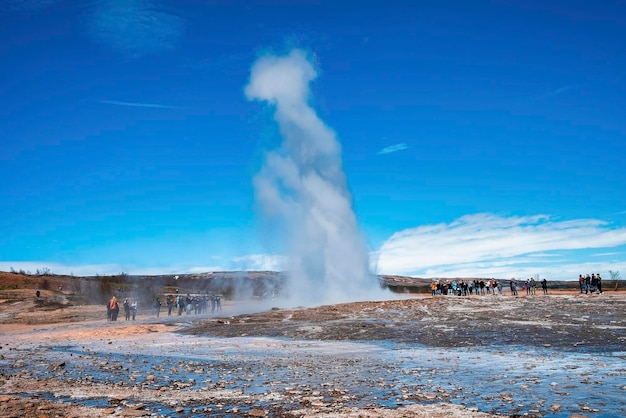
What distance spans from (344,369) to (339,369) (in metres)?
0.13

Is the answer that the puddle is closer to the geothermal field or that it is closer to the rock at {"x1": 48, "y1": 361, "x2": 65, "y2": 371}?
the geothermal field

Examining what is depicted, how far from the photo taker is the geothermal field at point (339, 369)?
32.1 feet

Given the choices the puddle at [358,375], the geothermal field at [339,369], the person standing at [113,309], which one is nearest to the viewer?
the geothermal field at [339,369]

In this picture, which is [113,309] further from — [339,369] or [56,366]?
[339,369]

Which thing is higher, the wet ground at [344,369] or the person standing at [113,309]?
the person standing at [113,309]

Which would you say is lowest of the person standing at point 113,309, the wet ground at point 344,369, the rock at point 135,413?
the wet ground at point 344,369

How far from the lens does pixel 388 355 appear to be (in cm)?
1798

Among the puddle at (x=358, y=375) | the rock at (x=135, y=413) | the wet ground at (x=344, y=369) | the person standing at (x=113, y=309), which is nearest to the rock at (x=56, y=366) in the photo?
the wet ground at (x=344, y=369)

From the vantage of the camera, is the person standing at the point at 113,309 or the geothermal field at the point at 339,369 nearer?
the geothermal field at the point at 339,369

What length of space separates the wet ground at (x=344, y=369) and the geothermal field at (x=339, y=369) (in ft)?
0.13

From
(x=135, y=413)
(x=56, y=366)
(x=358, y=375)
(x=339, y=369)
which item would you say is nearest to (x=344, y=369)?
(x=339, y=369)

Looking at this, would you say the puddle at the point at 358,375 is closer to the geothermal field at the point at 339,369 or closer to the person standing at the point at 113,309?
the geothermal field at the point at 339,369

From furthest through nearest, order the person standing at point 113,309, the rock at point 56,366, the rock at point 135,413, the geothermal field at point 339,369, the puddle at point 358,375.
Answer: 1. the person standing at point 113,309
2. the rock at point 56,366
3. the puddle at point 358,375
4. the geothermal field at point 339,369
5. the rock at point 135,413

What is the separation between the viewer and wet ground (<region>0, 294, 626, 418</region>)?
32.3 feet
